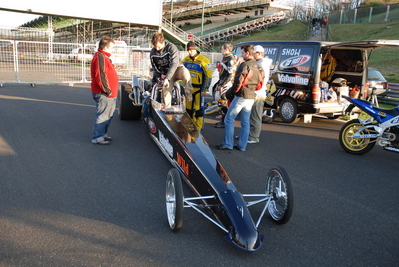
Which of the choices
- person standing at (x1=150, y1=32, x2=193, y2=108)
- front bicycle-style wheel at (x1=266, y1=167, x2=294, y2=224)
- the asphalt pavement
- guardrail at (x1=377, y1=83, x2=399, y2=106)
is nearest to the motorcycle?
the asphalt pavement

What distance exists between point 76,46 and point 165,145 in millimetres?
12447

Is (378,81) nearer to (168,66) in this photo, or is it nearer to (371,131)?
(371,131)

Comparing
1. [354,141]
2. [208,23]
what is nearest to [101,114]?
[354,141]

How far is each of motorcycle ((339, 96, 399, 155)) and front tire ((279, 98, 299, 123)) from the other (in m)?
2.31

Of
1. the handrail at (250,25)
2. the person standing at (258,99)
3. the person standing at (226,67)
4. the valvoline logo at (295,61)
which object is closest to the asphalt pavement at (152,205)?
the person standing at (258,99)

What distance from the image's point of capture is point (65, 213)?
3844 millimetres

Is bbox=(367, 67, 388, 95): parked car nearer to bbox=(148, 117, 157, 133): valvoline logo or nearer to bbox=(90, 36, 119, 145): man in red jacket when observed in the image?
bbox=(148, 117, 157, 133): valvoline logo

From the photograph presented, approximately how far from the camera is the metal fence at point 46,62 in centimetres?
1394

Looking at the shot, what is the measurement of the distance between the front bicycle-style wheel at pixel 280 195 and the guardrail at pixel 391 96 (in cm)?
1023

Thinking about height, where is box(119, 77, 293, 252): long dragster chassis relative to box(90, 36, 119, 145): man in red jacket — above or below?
below

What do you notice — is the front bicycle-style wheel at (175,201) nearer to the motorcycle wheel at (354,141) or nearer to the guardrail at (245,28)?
the motorcycle wheel at (354,141)

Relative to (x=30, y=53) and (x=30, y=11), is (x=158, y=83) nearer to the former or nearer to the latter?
(x=30, y=53)

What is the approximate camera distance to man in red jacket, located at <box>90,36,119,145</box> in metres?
6.04

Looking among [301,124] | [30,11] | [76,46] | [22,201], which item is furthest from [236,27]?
[22,201]
